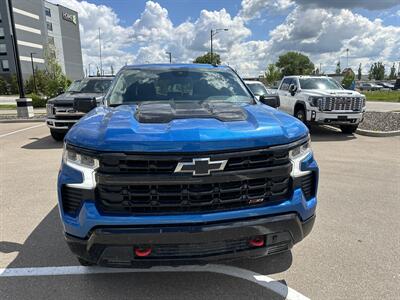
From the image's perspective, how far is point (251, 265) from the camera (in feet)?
10.4

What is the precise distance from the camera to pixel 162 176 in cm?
227

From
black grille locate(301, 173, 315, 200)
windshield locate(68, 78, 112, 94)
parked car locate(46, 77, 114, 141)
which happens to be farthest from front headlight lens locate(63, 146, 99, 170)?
windshield locate(68, 78, 112, 94)

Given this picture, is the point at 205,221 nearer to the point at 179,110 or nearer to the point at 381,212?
the point at 179,110

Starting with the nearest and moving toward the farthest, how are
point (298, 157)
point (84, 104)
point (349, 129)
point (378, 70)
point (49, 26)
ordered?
point (298, 157)
point (84, 104)
point (349, 129)
point (49, 26)
point (378, 70)

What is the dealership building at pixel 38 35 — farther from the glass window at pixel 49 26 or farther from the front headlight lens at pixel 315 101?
the front headlight lens at pixel 315 101

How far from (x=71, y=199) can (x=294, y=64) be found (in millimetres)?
106413

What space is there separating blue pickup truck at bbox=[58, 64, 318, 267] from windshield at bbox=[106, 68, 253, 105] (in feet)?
4.04

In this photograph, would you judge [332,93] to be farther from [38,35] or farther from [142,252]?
[38,35]

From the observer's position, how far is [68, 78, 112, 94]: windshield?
33.2 ft

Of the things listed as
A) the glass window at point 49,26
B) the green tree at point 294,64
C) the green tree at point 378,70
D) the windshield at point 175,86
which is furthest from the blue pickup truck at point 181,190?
the green tree at point 378,70

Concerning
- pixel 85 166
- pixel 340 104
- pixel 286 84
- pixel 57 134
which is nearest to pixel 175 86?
pixel 85 166

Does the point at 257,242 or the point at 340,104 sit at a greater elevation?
the point at 340,104

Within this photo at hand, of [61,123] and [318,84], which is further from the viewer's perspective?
[318,84]

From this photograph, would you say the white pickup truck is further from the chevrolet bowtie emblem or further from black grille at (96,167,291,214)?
the chevrolet bowtie emblem
